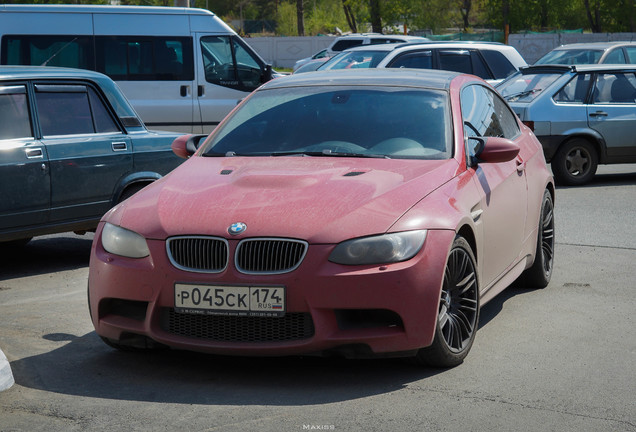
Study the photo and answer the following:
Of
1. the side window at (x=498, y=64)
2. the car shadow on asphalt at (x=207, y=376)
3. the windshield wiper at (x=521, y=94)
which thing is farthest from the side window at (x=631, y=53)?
the car shadow on asphalt at (x=207, y=376)

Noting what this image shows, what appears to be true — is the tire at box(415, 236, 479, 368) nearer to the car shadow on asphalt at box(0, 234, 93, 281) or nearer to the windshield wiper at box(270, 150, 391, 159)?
the windshield wiper at box(270, 150, 391, 159)

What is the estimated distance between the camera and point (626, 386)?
497 cm

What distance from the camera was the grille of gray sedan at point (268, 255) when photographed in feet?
Answer: 15.7

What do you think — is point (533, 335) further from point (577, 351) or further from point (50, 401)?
point (50, 401)

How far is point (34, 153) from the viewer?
25.7 ft

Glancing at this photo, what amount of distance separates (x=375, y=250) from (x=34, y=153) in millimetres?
3913

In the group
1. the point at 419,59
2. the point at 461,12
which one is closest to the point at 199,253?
the point at 419,59

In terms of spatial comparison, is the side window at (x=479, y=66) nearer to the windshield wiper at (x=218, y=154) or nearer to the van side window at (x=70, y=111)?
the van side window at (x=70, y=111)

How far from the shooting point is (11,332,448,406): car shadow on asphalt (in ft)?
15.7

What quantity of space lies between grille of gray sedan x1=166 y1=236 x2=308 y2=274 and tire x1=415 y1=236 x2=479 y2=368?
0.80m

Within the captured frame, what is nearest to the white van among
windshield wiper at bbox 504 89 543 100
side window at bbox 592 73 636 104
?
windshield wiper at bbox 504 89 543 100

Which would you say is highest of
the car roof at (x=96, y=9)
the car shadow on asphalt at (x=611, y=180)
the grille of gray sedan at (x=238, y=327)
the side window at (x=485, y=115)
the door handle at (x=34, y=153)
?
the car roof at (x=96, y=9)

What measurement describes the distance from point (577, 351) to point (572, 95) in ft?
28.9

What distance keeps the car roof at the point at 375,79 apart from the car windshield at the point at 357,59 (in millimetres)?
11630
